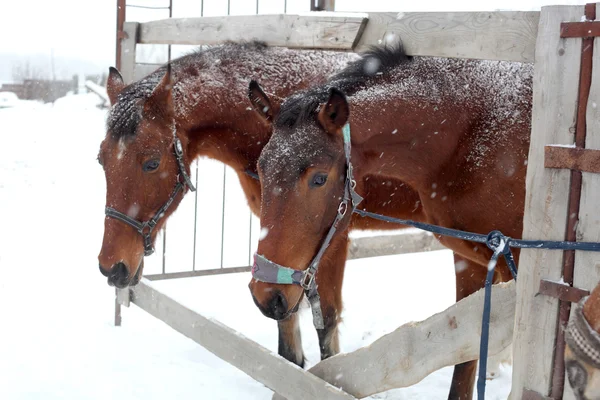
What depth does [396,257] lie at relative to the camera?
760cm

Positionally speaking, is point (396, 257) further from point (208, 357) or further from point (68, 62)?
point (68, 62)

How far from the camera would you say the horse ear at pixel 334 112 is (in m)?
2.38

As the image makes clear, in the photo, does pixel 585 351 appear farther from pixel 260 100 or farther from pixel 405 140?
pixel 260 100

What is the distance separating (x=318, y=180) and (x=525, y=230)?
0.82 meters

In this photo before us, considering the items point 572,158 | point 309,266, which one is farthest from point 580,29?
point 309,266

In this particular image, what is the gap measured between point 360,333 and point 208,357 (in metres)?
1.33

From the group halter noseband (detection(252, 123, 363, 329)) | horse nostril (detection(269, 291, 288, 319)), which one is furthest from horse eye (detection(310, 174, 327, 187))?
horse nostril (detection(269, 291, 288, 319))

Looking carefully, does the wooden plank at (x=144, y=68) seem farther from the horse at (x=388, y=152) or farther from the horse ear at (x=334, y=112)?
the horse ear at (x=334, y=112)

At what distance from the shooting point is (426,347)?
2461 mm

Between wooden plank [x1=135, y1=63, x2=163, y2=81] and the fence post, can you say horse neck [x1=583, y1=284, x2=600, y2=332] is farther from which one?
wooden plank [x1=135, y1=63, x2=163, y2=81]

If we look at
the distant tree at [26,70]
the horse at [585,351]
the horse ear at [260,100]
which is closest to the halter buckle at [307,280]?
the horse ear at [260,100]

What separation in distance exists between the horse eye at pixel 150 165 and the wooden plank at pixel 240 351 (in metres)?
1.05

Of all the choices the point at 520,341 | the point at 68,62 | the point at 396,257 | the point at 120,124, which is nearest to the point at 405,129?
the point at 520,341

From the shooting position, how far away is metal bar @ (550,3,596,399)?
6.04 ft
